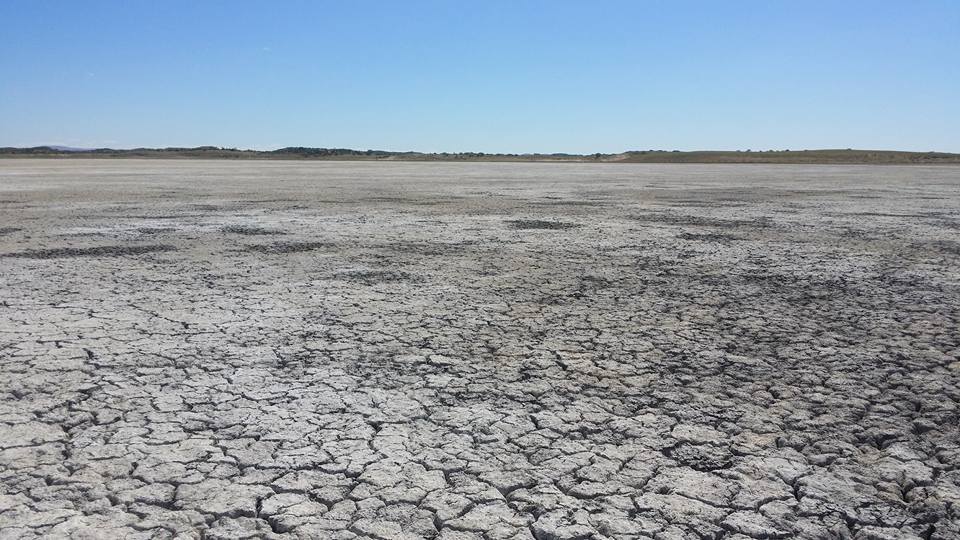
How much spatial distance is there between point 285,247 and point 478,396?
19.8ft

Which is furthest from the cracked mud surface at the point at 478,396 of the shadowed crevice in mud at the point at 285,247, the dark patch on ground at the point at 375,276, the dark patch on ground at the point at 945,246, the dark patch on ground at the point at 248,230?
the dark patch on ground at the point at 248,230

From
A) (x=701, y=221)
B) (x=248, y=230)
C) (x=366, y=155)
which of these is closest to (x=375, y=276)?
(x=248, y=230)

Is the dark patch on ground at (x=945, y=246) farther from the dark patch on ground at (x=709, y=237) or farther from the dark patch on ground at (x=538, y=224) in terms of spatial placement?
the dark patch on ground at (x=538, y=224)

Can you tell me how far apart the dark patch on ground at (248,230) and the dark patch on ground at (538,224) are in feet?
13.0

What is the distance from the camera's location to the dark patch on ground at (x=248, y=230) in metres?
10.5

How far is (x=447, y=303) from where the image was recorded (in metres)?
5.86

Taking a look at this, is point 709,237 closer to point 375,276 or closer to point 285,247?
point 375,276

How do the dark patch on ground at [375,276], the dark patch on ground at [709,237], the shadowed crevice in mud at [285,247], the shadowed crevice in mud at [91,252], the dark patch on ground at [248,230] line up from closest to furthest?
the dark patch on ground at [375,276] → the shadowed crevice in mud at [91,252] → the shadowed crevice in mud at [285,247] → the dark patch on ground at [709,237] → the dark patch on ground at [248,230]

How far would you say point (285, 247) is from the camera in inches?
358

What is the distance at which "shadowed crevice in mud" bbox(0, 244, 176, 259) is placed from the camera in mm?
8148

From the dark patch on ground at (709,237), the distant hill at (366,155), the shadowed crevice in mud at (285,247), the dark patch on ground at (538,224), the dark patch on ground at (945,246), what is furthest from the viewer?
the distant hill at (366,155)

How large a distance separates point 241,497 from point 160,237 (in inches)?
328

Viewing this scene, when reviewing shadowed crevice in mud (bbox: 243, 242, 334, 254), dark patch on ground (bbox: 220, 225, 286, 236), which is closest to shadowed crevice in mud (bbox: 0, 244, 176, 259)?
shadowed crevice in mud (bbox: 243, 242, 334, 254)

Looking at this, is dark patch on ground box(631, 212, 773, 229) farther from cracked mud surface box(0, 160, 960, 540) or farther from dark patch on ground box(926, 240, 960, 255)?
cracked mud surface box(0, 160, 960, 540)
